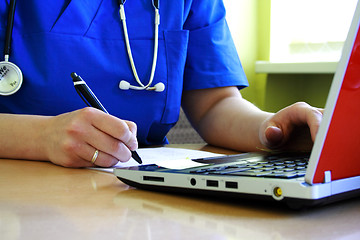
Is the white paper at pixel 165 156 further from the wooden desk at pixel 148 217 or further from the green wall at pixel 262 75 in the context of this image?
the green wall at pixel 262 75

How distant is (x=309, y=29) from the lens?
91.7 inches

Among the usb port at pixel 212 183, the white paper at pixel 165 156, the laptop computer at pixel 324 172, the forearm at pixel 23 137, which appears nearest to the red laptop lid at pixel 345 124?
the laptop computer at pixel 324 172

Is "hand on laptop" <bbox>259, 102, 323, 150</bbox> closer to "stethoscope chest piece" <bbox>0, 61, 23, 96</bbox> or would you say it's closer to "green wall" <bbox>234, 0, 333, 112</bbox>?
"stethoscope chest piece" <bbox>0, 61, 23, 96</bbox>

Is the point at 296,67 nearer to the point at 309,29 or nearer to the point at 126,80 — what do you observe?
the point at 309,29

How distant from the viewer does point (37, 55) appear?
3.18 feet

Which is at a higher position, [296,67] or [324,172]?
[324,172]

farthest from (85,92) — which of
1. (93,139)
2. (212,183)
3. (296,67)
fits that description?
(296,67)

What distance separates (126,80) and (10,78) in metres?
0.25

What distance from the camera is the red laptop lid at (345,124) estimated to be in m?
0.39

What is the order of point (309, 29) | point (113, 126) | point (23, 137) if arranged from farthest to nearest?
point (309, 29) → point (23, 137) → point (113, 126)

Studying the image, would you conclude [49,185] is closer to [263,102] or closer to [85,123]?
[85,123]

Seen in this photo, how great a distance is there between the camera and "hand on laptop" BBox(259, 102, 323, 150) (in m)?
0.78

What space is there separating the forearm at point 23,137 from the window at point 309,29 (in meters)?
1.63

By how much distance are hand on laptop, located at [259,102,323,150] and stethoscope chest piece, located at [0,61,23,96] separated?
49 centimetres
